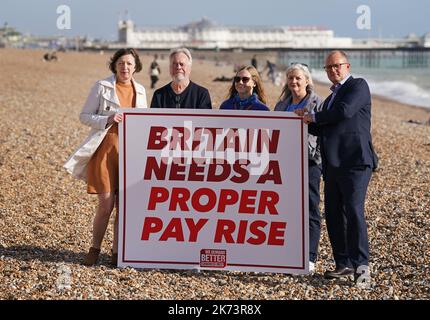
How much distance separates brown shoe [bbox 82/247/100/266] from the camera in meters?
5.70

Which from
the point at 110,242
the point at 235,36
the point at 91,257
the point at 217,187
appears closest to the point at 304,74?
the point at 217,187

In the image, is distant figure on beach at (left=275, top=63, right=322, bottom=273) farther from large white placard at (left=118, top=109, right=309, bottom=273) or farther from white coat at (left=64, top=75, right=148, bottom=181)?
white coat at (left=64, top=75, right=148, bottom=181)

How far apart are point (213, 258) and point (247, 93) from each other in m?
1.17

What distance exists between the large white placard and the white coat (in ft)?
0.48

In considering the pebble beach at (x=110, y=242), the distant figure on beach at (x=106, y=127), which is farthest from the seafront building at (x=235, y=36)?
the distant figure on beach at (x=106, y=127)

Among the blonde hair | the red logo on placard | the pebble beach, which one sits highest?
the blonde hair

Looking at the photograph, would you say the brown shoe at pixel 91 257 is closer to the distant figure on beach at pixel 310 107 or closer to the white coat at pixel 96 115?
the white coat at pixel 96 115

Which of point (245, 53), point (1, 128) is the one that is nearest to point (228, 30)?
point (245, 53)

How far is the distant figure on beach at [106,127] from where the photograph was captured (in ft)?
18.2

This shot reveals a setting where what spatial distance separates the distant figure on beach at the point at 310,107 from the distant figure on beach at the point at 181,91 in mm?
557

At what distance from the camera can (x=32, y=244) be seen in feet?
21.0

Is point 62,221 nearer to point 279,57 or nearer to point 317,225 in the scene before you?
point 317,225

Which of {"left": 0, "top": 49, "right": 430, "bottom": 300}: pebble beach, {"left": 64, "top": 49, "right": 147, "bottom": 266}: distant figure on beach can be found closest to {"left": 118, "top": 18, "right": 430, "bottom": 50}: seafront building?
{"left": 0, "top": 49, "right": 430, "bottom": 300}: pebble beach

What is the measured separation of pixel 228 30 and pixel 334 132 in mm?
155870
